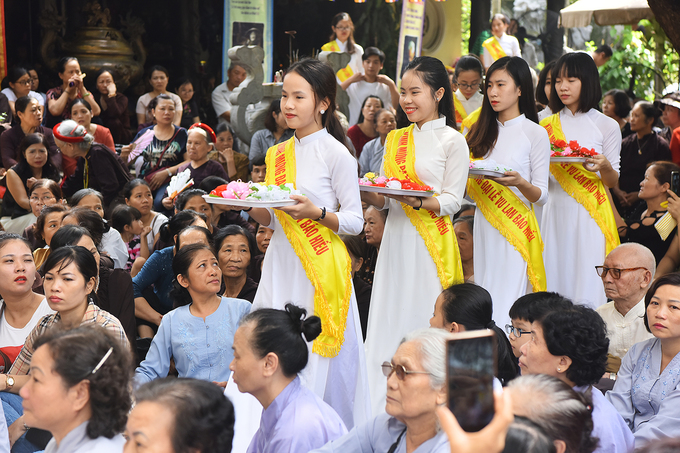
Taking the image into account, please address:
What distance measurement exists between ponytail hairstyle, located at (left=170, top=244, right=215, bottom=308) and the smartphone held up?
2.48 m

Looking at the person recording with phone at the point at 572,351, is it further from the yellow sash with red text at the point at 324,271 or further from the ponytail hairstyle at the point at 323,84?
the ponytail hairstyle at the point at 323,84

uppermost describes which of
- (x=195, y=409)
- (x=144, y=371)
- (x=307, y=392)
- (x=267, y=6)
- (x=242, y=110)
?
(x=267, y=6)

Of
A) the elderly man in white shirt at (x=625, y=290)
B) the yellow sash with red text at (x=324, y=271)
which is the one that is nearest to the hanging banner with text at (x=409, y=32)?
the elderly man in white shirt at (x=625, y=290)

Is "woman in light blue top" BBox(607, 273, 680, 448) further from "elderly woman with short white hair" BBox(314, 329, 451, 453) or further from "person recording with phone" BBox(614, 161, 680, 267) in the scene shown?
"person recording with phone" BBox(614, 161, 680, 267)

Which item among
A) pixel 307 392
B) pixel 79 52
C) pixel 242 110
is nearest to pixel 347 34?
pixel 242 110

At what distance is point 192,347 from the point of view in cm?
343

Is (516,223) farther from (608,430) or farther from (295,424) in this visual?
(295,424)

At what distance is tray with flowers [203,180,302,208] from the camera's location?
9.87 feet

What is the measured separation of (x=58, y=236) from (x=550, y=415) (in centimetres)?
308

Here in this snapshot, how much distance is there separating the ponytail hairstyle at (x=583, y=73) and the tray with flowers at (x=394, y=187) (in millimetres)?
1449

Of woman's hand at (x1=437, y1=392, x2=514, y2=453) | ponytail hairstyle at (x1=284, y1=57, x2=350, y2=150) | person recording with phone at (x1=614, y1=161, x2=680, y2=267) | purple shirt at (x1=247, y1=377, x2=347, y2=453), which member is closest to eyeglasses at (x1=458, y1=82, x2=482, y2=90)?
person recording with phone at (x1=614, y1=161, x2=680, y2=267)

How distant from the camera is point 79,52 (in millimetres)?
9805

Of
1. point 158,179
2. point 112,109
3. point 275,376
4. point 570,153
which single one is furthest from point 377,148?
point 275,376

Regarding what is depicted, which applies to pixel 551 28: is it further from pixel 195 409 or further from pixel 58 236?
pixel 195 409
